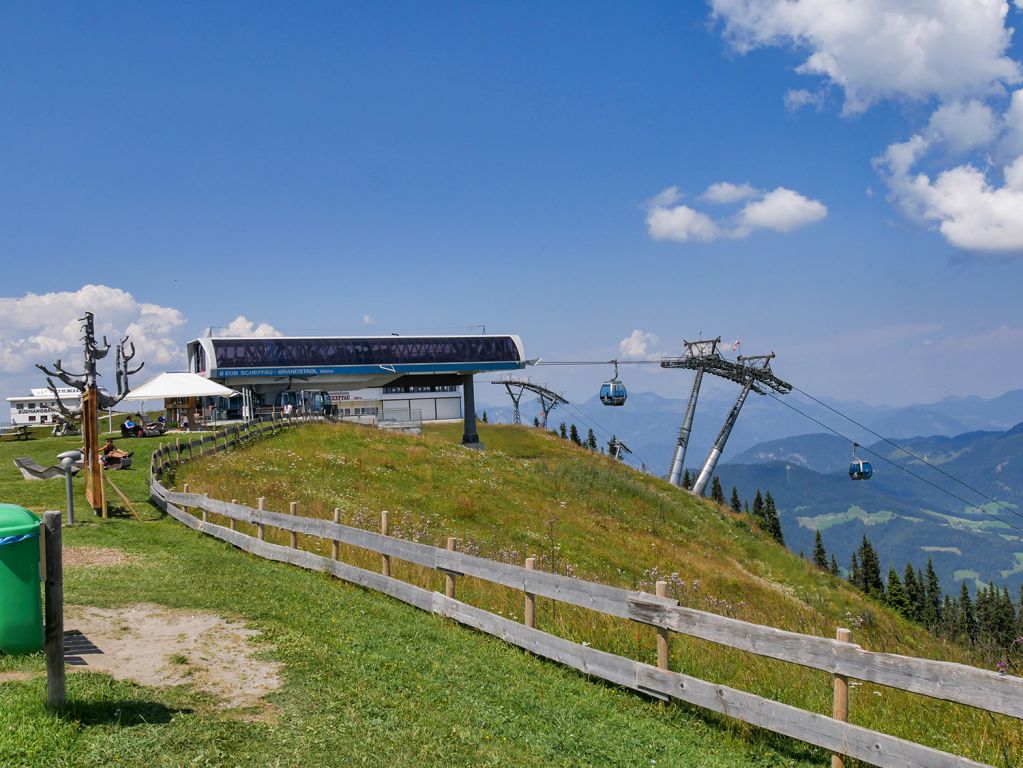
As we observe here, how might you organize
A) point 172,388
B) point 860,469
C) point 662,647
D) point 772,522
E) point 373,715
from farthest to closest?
point 772,522 < point 860,469 < point 172,388 < point 662,647 < point 373,715

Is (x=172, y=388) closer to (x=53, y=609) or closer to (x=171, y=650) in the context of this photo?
(x=171, y=650)

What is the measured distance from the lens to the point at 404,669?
849 centimetres

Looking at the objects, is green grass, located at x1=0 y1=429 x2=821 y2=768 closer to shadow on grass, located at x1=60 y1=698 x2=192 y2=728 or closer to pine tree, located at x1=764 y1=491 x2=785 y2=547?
shadow on grass, located at x1=60 y1=698 x2=192 y2=728

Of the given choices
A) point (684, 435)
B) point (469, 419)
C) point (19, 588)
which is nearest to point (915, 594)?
point (684, 435)

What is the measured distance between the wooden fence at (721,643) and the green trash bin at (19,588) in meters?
5.29

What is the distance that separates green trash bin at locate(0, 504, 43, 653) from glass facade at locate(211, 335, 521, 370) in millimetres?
51476

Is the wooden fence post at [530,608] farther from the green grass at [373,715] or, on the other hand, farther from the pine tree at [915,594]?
the pine tree at [915,594]

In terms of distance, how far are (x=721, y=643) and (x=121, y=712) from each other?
→ 5.30 meters

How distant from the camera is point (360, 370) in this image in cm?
6053

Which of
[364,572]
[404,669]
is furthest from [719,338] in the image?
[404,669]

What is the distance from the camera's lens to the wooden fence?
5715mm

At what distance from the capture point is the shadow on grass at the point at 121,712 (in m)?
6.24

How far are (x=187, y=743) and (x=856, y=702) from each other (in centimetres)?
617

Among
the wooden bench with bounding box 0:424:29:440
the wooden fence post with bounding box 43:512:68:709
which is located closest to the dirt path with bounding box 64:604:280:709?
the wooden fence post with bounding box 43:512:68:709
